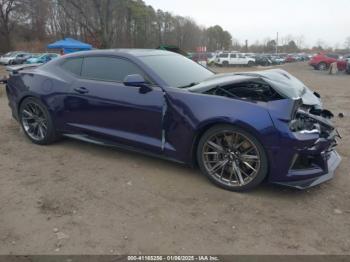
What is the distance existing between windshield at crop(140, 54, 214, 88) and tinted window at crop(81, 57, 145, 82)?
22 centimetres

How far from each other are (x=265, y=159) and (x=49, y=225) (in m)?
2.15

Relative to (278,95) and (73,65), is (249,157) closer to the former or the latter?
(278,95)

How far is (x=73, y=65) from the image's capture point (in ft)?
16.7

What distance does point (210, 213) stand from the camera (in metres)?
3.45

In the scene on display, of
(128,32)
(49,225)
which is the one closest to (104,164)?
(49,225)

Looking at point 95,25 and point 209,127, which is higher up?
point 95,25

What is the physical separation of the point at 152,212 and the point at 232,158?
1054 mm

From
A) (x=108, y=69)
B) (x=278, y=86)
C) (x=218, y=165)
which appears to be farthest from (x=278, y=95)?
(x=108, y=69)

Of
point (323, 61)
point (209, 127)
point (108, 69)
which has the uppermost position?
point (108, 69)

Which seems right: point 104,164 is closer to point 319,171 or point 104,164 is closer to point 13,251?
point 13,251

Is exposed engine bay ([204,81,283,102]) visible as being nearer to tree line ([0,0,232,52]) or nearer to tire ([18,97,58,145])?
tire ([18,97,58,145])

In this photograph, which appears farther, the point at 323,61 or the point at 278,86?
the point at 323,61

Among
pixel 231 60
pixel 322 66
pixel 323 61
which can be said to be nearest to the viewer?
pixel 323 61

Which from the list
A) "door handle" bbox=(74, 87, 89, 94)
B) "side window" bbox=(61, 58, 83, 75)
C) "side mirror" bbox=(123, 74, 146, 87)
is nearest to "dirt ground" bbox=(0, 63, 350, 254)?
"door handle" bbox=(74, 87, 89, 94)
